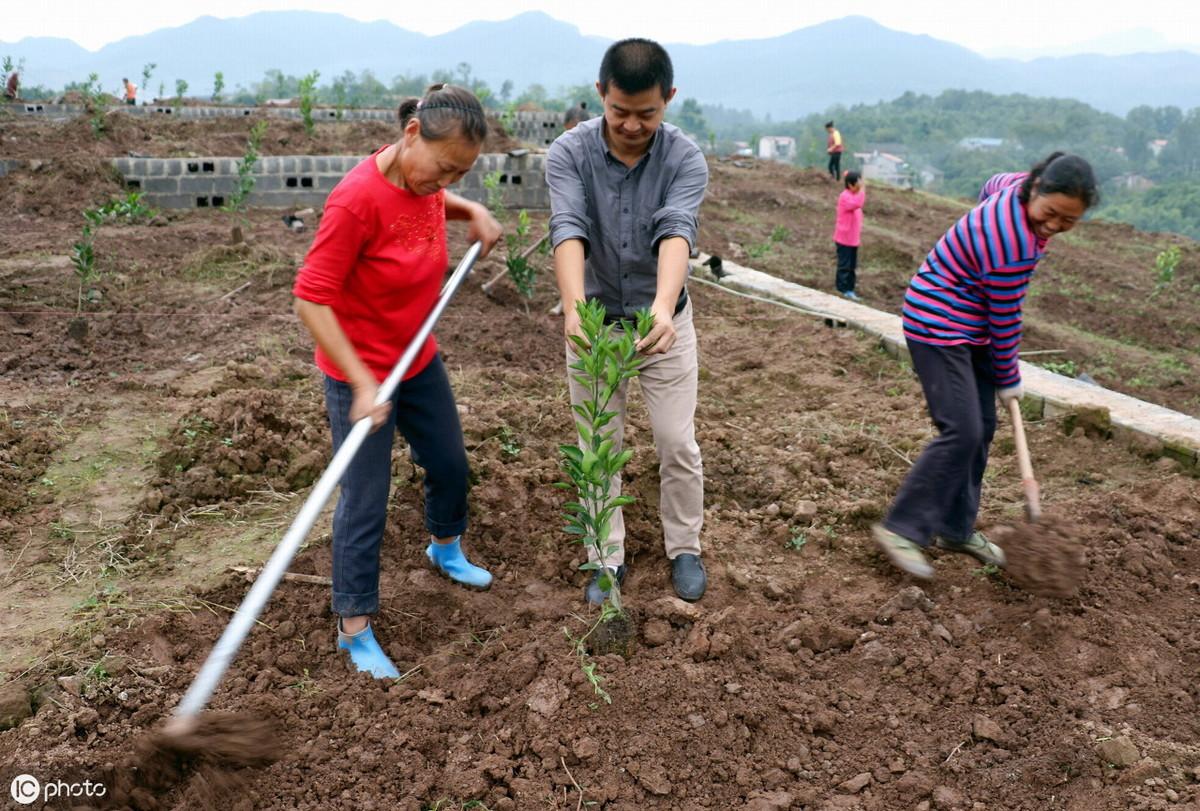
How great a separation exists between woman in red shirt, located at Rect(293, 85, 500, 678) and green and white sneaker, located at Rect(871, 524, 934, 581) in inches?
57.5

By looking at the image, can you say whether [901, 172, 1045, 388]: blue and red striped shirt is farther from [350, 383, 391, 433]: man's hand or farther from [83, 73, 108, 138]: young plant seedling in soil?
[83, 73, 108, 138]: young plant seedling in soil

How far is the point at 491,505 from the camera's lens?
3.69m

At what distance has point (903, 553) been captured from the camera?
3.17 metres

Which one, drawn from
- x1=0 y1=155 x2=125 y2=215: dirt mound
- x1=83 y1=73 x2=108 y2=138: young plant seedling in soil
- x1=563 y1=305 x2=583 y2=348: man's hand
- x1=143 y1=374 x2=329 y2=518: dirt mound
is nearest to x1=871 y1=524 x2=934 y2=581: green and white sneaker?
x1=563 y1=305 x2=583 y2=348: man's hand

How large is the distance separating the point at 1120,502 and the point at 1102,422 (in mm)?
875

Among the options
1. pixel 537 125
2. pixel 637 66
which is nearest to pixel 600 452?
pixel 637 66

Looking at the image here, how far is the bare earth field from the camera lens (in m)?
2.35

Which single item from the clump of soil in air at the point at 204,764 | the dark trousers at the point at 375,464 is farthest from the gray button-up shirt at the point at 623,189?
the clump of soil in air at the point at 204,764

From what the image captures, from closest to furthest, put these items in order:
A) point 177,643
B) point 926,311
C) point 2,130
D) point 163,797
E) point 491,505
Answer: point 163,797, point 177,643, point 926,311, point 491,505, point 2,130

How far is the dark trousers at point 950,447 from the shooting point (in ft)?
9.99

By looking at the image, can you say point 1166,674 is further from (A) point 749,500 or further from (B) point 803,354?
(B) point 803,354

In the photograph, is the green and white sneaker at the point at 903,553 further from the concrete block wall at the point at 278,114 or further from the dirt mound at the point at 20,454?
the concrete block wall at the point at 278,114

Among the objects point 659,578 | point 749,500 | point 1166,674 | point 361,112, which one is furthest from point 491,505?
point 361,112

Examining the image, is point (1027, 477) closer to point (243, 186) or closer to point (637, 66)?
point (637, 66)
